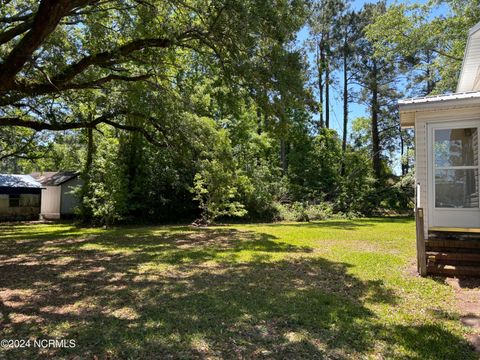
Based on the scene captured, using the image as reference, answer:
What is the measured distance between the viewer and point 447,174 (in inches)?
281

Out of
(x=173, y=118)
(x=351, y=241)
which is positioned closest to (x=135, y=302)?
(x=351, y=241)

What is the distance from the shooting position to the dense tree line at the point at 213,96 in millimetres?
6969

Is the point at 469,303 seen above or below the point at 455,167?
below

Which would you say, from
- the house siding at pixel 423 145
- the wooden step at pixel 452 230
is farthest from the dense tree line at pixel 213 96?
the wooden step at pixel 452 230

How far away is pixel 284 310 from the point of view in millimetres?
4629

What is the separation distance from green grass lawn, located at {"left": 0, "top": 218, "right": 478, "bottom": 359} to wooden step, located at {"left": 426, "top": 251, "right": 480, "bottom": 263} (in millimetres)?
592

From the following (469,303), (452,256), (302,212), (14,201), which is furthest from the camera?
(14,201)

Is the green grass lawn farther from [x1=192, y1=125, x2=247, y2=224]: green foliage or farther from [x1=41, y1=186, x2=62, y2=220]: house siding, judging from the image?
[x1=41, y1=186, x2=62, y2=220]: house siding

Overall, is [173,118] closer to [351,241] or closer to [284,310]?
[351,241]

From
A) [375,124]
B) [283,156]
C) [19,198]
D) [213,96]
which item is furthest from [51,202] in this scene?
[375,124]

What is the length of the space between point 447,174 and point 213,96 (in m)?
6.83

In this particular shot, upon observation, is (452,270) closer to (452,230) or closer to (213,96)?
(452,230)

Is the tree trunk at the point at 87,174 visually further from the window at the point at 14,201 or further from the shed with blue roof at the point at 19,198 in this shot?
the window at the point at 14,201

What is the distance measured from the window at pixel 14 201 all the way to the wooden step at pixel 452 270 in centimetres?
2616
